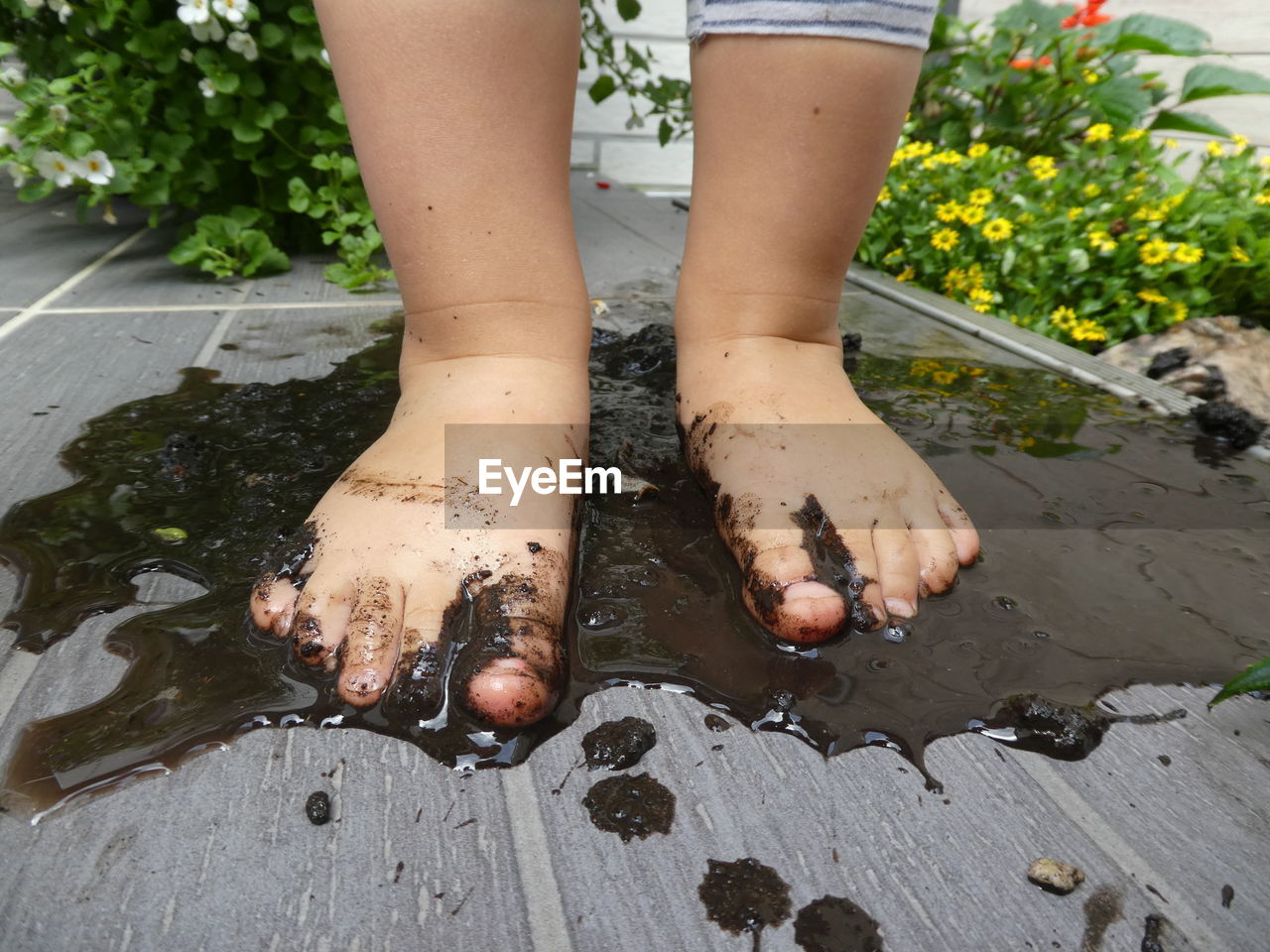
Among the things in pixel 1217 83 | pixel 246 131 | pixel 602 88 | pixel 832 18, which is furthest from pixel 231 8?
pixel 1217 83

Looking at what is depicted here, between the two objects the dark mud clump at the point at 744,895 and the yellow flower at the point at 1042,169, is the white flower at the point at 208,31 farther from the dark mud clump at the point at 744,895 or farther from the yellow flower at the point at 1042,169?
the yellow flower at the point at 1042,169

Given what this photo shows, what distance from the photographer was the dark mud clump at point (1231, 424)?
1102mm

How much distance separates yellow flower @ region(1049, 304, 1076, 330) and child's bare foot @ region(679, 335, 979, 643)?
0.96 m

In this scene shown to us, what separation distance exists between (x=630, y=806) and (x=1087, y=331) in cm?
160

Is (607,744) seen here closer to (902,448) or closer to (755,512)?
(755,512)

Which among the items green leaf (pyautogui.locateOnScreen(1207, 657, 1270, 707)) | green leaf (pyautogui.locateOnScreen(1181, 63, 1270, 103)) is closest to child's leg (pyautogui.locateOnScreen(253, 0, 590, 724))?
green leaf (pyautogui.locateOnScreen(1207, 657, 1270, 707))

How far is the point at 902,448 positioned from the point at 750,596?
328 millimetres

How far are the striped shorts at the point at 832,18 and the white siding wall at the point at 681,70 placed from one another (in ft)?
5.82

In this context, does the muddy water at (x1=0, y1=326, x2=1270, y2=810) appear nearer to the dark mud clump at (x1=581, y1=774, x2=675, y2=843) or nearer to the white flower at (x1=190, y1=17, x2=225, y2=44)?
the dark mud clump at (x1=581, y1=774, x2=675, y2=843)

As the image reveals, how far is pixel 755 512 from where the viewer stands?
0.82 meters

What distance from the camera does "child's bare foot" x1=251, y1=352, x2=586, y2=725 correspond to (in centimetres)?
64

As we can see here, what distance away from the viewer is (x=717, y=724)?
62 centimetres

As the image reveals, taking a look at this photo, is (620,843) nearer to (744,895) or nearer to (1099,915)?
(744,895)

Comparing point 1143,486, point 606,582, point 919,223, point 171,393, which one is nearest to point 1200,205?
point 919,223
